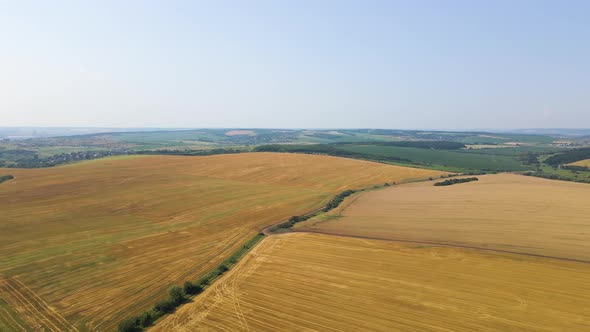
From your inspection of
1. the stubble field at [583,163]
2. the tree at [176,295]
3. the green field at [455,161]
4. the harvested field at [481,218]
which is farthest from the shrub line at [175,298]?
the stubble field at [583,163]

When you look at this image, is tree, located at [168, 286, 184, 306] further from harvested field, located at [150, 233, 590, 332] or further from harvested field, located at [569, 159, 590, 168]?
harvested field, located at [569, 159, 590, 168]

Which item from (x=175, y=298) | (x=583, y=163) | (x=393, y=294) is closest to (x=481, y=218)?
(x=393, y=294)

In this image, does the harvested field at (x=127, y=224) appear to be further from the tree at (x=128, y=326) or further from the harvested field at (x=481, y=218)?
the harvested field at (x=481, y=218)

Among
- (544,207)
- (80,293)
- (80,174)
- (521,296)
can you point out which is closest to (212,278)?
(80,293)

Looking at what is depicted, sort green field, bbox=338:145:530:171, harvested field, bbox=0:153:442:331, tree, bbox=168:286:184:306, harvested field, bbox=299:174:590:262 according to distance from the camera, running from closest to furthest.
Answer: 1. tree, bbox=168:286:184:306
2. harvested field, bbox=0:153:442:331
3. harvested field, bbox=299:174:590:262
4. green field, bbox=338:145:530:171

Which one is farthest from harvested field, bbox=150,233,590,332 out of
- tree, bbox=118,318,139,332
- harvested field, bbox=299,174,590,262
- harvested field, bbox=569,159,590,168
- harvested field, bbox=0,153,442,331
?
harvested field, bbox=569,159,590,168

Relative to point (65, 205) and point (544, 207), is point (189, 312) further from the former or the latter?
point (544, 207)
